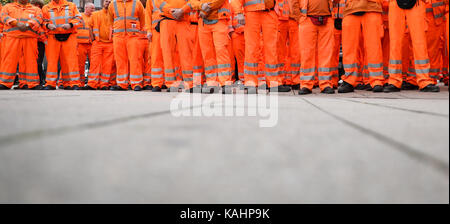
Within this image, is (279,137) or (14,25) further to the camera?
(14,25)

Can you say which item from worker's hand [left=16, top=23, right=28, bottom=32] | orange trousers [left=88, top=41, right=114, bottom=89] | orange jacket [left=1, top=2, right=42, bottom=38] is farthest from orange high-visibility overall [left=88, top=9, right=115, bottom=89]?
worker's hand [left=16, top=23, right=28, bottom=32]

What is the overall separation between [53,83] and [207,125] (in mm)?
4768

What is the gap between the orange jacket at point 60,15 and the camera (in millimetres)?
4312

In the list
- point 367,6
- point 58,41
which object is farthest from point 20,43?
point 367,6

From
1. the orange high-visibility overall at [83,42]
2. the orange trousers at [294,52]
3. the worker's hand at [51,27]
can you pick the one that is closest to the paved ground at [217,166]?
the orange trousers at [294,52]

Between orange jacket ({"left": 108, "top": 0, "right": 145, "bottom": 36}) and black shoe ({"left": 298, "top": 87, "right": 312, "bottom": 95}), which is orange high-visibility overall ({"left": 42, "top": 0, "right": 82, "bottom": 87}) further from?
black shoe ({"left": 298, "top": 87, "right": 312, "bottom": 95})

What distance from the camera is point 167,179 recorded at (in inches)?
14.1

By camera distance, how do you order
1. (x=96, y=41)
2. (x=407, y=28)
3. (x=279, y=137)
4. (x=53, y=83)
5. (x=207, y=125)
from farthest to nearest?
1. (x=96, y=41)
2. (x=53, y=83)
3. (x=407, y=28)
4. (x=207, y=125)
5. (x=279, y=137)

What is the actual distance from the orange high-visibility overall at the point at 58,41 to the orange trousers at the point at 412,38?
452cm

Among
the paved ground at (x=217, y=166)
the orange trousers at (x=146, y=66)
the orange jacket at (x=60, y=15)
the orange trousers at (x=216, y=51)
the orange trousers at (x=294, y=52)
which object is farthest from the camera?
the orange trousers at (x=146, y=66)

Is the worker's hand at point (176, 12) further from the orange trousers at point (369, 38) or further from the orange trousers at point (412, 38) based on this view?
the orange trousers at point (412, 38)

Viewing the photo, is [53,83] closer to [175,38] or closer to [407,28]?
[175,38]

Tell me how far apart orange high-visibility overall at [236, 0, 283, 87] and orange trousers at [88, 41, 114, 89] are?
9.16 feet
